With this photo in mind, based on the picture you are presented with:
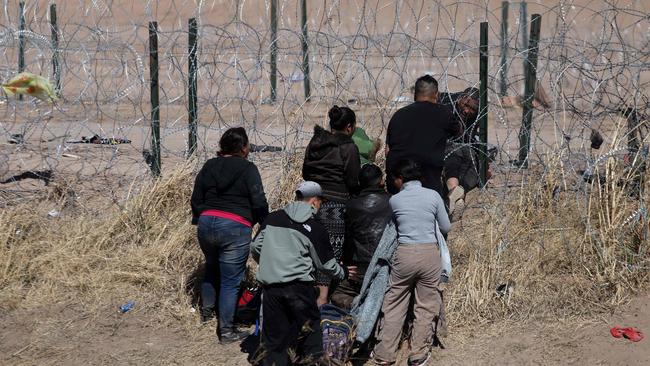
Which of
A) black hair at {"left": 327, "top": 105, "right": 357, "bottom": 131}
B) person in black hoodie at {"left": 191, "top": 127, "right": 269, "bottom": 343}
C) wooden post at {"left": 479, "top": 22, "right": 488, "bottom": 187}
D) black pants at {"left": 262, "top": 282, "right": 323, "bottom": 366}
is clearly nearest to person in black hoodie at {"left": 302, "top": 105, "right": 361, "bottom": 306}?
black hair at {"left": 327, "top": 105, "right": 357, "bottom": 131}

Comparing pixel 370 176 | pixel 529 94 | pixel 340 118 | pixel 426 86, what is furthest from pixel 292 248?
pixel 529 94

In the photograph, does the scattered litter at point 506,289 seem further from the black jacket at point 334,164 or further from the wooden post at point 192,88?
the wooden post at point 192,88

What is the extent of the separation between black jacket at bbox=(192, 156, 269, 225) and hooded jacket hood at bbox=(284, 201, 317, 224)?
0.51m

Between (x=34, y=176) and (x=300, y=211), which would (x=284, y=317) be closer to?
(x=300, y=211)

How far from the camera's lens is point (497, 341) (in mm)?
6062

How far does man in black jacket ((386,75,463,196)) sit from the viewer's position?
20.9 feet

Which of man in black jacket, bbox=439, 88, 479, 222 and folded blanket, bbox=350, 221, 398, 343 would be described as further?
man in black jacket, bbox=439, 88, 479, 222

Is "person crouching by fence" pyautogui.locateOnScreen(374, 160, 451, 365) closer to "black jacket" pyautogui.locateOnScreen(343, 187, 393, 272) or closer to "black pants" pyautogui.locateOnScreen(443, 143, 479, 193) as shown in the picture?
"black jacket" pyautogui.locateOnScreen(343, 187, 393, 272)

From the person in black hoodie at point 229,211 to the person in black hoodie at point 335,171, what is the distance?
1.61 feet

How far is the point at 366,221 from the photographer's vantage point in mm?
6062

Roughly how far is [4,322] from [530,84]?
16.2 feet

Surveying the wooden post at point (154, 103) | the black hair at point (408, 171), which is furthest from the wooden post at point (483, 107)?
the wooden post at point (154, 103)

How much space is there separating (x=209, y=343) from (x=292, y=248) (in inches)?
45.9

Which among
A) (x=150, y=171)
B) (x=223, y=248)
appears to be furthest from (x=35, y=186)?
(x=223, y=248)
